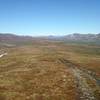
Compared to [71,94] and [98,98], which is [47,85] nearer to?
[71,94]

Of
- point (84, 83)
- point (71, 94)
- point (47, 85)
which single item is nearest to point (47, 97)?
point (71, 94)

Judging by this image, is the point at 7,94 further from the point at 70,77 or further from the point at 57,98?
the point at 70,77

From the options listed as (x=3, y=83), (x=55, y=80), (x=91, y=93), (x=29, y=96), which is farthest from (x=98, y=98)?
(x=3, y=83)

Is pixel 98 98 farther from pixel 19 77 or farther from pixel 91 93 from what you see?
pixel 19 77

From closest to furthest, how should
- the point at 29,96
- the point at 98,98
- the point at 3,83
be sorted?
the point at 98,98, the point at 29,96, the point at 3,83

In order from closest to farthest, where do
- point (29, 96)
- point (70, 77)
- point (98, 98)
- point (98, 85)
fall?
1. point (98, 98)
2. point (29, 96)
3. point (98, 85)
4. point (70, 77)

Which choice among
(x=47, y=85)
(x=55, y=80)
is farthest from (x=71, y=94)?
(x=55, y=80)

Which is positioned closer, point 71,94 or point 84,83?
point 71,94

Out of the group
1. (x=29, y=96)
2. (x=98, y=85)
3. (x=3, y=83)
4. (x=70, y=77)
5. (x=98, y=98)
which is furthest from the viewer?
(x=70, y=77)

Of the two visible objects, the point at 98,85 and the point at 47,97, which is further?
the point at 98,85
